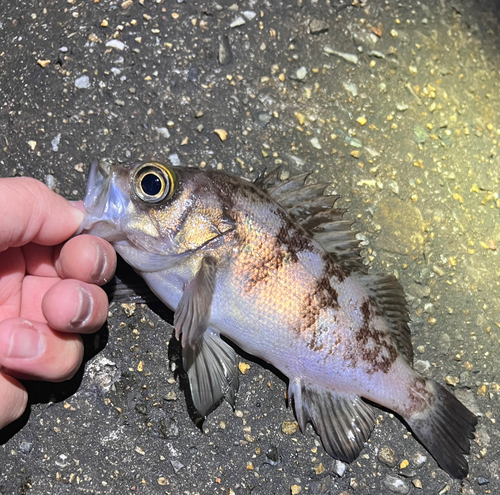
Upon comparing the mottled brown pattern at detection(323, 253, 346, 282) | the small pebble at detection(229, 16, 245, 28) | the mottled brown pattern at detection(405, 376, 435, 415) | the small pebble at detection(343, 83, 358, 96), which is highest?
the small pebble at detection(229, 16, 245, 28)

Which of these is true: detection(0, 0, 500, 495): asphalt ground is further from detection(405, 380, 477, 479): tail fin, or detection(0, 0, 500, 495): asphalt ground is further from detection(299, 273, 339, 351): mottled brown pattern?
detection(299, 273, 339, 351): mottled brown pattern

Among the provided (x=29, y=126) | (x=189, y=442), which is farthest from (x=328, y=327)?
(x=29, y=126)

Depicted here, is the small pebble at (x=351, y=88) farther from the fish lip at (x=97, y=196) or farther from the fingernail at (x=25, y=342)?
the fingernail at (x=25, y=342)

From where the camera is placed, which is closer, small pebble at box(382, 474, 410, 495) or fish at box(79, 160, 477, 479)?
fish at box(79, 160, 477, 479)

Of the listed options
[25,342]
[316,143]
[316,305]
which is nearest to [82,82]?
[316,143]

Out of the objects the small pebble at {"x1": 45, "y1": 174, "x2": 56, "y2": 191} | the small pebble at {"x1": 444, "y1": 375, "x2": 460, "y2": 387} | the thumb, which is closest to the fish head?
the small pebble at {"x1": 45, "y1": 174, "x2": 56, "y2": 191}

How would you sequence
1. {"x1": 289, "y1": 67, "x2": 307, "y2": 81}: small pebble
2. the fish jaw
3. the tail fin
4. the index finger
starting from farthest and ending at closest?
{"x1": 289, "y1": 67, "x2": 307, "y2": 81}: small pebble → the tail fin → the fish jaw → the index finger

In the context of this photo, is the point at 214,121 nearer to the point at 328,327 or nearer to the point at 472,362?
the point at 328,327
